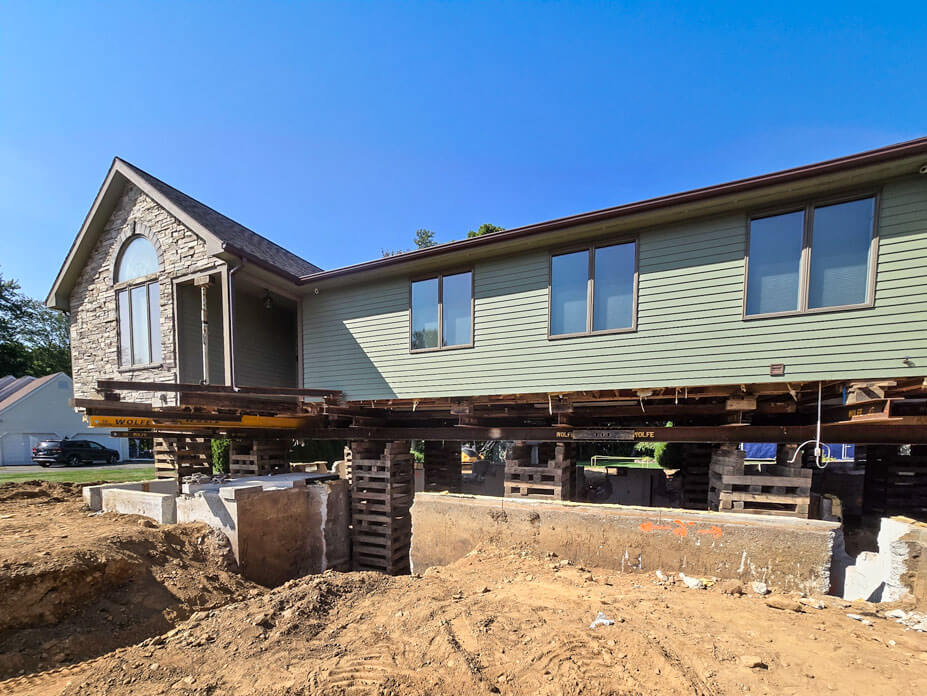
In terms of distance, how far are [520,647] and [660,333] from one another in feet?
15.6

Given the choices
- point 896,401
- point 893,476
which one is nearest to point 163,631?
point 896,401

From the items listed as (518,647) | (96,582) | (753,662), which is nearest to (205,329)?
Answer: (96,582)

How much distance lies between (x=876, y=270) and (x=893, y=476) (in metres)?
5.36

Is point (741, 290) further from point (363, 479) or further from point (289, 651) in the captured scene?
point (363, 479)

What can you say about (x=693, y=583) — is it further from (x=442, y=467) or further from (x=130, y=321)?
(x=130, y=321)

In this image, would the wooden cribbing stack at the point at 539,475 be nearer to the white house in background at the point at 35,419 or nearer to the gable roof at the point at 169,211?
the gable roof at the point at 169,211

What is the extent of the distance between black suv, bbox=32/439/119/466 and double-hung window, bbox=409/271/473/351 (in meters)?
24.1

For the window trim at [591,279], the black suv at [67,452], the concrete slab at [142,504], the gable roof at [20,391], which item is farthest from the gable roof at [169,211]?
the gable roof at [20,391]

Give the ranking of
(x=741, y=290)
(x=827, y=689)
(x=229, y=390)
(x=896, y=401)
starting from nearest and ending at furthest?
1. (x=827, y=689)
2. (x=896, y=401)
3. (x=741, y=290)
4. (x=229, y=390)

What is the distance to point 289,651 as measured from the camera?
11.3 ft

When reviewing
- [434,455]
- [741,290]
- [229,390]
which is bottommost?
[434,455]

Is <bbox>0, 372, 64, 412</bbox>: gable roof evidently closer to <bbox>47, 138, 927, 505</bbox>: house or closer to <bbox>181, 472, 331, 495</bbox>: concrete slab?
<bbox>47, 138, 927, 505</bbox>: house

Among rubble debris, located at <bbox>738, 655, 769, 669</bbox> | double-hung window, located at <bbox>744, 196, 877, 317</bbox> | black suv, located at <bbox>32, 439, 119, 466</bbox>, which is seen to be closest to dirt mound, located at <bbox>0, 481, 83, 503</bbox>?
black suv, located at <bbox>32, 439, 119, 466</bbox>

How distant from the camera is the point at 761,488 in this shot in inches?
225
